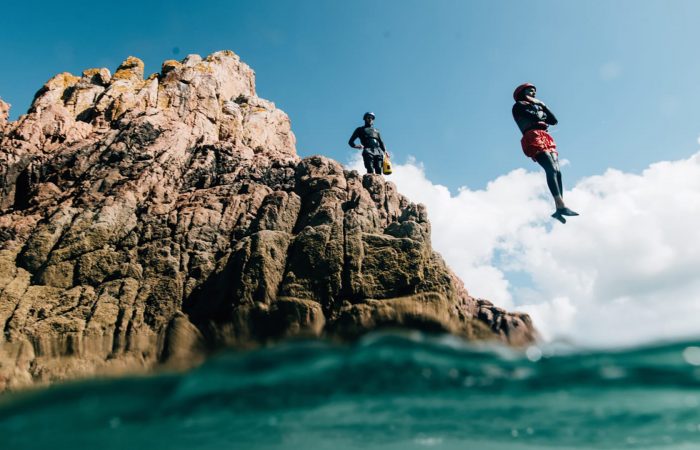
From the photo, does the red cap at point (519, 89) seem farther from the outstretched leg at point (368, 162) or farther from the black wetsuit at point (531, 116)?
the outstretched leg at point (368, 162)

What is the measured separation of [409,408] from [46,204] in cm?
1160

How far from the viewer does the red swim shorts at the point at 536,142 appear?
8.68m

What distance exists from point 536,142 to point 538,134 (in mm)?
155

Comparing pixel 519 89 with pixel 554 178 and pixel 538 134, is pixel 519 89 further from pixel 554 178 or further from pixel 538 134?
pixel 554 178

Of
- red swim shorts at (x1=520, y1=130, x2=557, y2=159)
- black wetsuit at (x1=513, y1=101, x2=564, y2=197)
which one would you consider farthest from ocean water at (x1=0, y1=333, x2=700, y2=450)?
red swim shorts at (x1=520, y1=130, x2=557, y2=159)

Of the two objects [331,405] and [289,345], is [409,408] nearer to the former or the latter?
[331,405]

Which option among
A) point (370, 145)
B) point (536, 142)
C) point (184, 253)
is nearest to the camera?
point (536, 142)

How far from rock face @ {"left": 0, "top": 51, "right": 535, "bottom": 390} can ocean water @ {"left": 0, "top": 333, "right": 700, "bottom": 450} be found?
0.58 meters

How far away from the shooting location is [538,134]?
868cm

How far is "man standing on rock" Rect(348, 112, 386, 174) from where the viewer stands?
15.0 meters

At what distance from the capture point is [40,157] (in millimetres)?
14625

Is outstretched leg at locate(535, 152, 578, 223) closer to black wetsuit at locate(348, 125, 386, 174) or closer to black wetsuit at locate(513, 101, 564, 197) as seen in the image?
black wetsuit at locate(513, 101, 564, 197)

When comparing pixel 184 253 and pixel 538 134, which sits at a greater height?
pixel 538 134

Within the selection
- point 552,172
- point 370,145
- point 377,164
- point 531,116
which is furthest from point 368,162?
point 552,172
